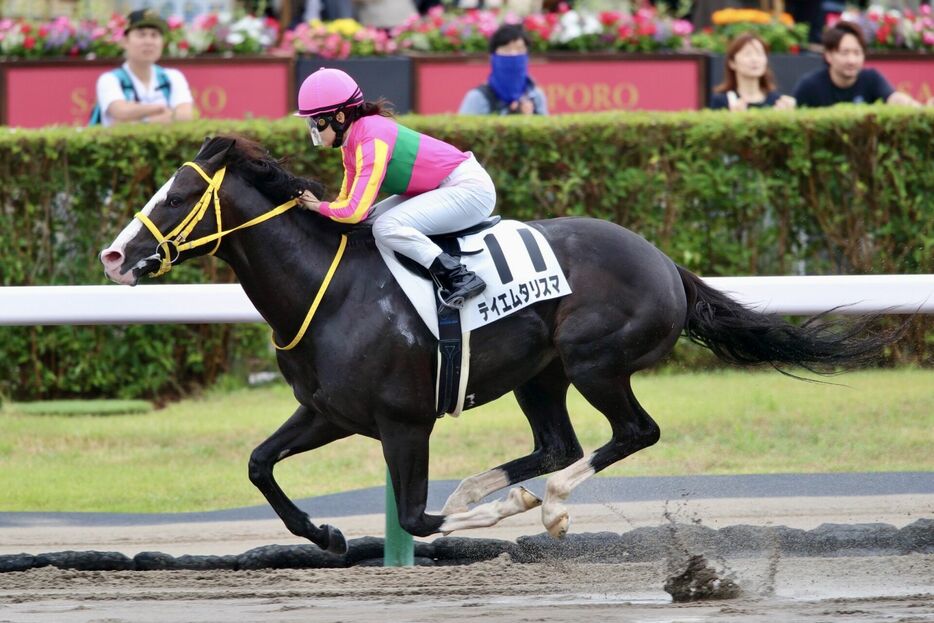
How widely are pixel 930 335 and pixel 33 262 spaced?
4.85 meters

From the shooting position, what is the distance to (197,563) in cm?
572

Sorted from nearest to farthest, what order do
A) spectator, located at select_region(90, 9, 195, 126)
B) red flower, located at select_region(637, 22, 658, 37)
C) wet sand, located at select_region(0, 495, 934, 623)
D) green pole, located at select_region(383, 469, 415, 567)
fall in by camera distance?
wet sand, located at select_region(0, 495, 934, 623), green pole, located at select_region(383, 469, 415, 567), spectator, located at select_region(90, 9, 195, 126), red flower, located at select_region(637, 22, 658, 37)

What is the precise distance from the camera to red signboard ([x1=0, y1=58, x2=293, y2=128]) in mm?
10758

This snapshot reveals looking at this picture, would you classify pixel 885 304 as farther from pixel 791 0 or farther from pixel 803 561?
pixel 791 0

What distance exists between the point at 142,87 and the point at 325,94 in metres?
4.11

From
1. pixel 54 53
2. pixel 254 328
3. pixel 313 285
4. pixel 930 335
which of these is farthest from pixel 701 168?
pixel 54 53

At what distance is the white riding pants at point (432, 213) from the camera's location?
5.21 meters

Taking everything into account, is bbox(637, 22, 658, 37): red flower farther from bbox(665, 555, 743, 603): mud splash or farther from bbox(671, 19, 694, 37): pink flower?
bbox(665, 555, 743, 603): mud splash

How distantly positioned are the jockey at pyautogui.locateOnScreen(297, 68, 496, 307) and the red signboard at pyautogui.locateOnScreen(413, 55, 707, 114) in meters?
5.52

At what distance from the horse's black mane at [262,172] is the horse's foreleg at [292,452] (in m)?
0.67

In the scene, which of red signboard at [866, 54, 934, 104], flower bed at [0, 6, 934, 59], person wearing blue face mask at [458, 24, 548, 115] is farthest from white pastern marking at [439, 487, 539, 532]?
red signboard at [866, 54, 934, 104]

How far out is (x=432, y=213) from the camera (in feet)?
17.4

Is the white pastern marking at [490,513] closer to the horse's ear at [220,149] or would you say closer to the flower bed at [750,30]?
the horse's ear at [220,149]

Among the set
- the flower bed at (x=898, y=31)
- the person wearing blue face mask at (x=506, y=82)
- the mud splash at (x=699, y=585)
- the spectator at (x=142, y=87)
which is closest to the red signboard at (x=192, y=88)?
the spectator at (x=142, y=87)
